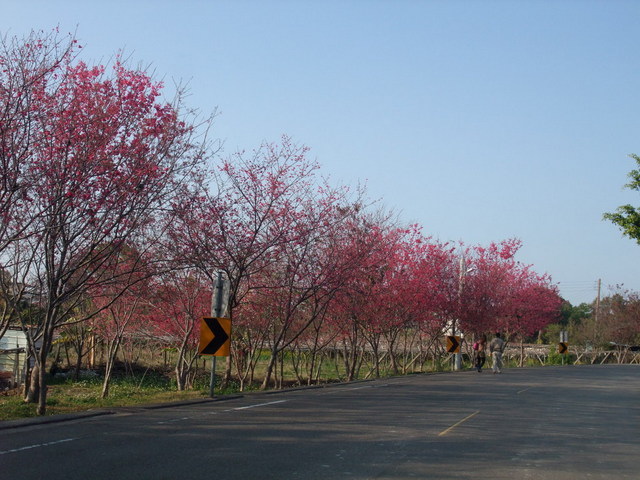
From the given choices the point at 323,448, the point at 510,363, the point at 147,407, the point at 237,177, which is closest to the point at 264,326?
the point at 237,177

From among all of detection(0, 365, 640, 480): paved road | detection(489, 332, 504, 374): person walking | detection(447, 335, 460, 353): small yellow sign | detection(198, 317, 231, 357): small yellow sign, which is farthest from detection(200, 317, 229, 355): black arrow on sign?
detection(447, 335, 460, 353): small yellow sign

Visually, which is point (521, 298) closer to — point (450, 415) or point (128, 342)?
point (128, 342)

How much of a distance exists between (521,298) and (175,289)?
24.0 meters

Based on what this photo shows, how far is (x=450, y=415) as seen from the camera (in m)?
14.8

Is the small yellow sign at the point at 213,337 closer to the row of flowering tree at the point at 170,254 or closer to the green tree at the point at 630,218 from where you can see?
the row of flowering tree at the point at 170,254

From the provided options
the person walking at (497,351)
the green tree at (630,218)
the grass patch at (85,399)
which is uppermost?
the green tree at (630,218)

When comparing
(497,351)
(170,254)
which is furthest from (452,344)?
(170,254)

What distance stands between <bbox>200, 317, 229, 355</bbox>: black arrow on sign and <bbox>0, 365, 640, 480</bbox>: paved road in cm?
141

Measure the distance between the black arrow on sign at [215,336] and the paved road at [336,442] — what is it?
141 cm

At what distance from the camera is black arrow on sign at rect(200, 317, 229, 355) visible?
1791cm

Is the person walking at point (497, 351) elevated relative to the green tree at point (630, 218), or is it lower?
lower

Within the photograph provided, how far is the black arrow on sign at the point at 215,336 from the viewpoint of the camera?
17906 mm

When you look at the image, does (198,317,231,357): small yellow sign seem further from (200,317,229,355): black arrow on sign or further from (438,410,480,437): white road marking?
(438,410,480,437): white road marking

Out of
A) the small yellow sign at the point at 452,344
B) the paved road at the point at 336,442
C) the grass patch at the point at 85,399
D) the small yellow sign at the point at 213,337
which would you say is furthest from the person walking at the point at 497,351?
the small yellow sign at the point at 213,337
